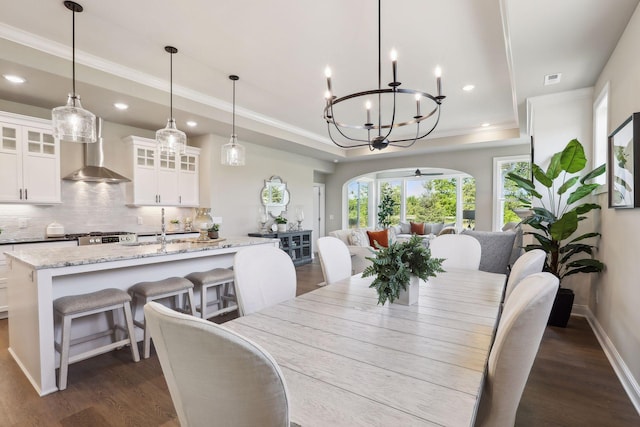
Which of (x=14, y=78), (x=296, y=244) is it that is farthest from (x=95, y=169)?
(x=296, y=244)

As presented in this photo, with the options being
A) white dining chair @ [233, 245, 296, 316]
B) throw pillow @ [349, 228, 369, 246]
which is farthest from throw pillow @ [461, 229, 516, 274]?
white dining chair @ [233, 245, 296, 316]

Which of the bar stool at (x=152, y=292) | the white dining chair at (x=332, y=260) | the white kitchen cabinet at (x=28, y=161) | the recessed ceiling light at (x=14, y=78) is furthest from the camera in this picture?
the white kitchen cabinet at (x=28, y=161)

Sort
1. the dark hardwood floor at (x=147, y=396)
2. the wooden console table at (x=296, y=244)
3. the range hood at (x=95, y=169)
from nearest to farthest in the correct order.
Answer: the dark hardwood floor at (x=147, y=396) < the range hood at (x=95, y=169) < the wooden console table at (x=296, y=244)

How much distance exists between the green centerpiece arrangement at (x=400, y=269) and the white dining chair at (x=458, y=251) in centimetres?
124

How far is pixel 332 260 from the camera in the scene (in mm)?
2396

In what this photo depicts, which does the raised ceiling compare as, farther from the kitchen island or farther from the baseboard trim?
the baseboard trim

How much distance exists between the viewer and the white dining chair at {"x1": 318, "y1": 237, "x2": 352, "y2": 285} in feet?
7.59

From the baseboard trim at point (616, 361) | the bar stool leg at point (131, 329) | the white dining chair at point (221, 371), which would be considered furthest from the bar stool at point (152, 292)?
the baseboard trim at point (616, 361)

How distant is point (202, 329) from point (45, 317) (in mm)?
2163

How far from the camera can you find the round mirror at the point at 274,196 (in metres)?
6.47

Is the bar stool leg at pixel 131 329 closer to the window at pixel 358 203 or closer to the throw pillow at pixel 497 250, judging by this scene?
the throw pillow at pixel 497 250

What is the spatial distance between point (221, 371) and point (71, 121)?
265cm

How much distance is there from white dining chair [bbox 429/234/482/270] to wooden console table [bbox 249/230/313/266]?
3901 mm

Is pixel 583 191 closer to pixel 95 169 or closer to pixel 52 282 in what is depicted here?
pixel 52 282
